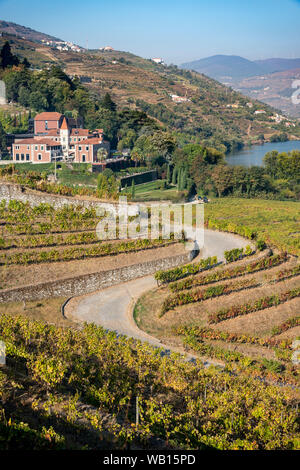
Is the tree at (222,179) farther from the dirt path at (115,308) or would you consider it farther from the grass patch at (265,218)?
the dirt path at (115,308)

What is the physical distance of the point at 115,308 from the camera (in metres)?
17.2

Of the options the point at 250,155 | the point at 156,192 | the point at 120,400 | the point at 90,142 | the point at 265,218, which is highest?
the point at 90,142

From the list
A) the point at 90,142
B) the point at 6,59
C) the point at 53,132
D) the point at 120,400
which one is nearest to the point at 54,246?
the point at 120,400

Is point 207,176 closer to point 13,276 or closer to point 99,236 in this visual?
point 99,236

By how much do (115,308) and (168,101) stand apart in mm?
107906

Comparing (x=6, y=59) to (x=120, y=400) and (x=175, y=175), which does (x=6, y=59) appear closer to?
(x=175, y=175)

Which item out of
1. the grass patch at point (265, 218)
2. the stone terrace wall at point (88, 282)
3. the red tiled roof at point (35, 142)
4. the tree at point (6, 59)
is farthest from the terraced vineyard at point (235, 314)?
the tree at point (6, 59)

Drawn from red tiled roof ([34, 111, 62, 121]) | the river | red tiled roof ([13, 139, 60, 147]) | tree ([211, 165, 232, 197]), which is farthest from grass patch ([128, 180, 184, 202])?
the river

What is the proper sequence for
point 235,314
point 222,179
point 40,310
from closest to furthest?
1. point 40,310
2. point 235,314
3. point 222,179

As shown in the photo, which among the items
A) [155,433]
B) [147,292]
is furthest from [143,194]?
[155,433]

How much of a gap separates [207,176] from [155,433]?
1492 inches

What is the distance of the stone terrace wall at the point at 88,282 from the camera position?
17.0 metres

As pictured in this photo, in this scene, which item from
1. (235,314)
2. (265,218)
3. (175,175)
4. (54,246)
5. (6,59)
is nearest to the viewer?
(235,314)

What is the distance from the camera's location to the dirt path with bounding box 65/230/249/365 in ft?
51.0
